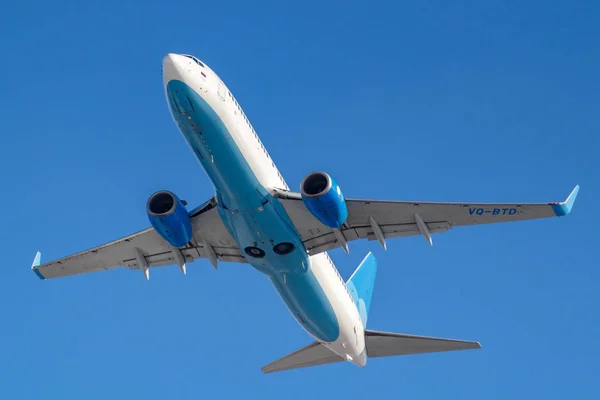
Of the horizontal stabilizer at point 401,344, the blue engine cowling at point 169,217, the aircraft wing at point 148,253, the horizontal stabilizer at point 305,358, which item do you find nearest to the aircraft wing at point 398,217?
the aircraft wing at point 148,253

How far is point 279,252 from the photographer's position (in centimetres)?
3088

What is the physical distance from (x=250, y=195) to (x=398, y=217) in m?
6.28

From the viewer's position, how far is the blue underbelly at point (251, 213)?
27.2 m

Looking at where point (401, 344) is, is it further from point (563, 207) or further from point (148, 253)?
point (148, 253)

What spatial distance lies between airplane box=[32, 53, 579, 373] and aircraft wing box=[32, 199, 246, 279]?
44mm

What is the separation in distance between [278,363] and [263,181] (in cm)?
1221

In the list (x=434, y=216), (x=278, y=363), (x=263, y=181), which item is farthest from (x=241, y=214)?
(x=278, y=363)

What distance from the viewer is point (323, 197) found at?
92.6ft

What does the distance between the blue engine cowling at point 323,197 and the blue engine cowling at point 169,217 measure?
5.38 meters

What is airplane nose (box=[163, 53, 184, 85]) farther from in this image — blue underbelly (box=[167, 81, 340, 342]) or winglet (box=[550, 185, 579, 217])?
winglet (box=[550, 185, 579, 217])

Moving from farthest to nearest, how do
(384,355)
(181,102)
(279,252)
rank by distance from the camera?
(384,355)
(279,252)
(181,102)

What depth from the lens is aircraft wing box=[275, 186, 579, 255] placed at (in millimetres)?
29094

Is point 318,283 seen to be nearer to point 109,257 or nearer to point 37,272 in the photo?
point 109,257

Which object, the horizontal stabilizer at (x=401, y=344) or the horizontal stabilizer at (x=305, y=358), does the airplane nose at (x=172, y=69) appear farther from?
the horizontal stabilizer at (x=401, y=344)
